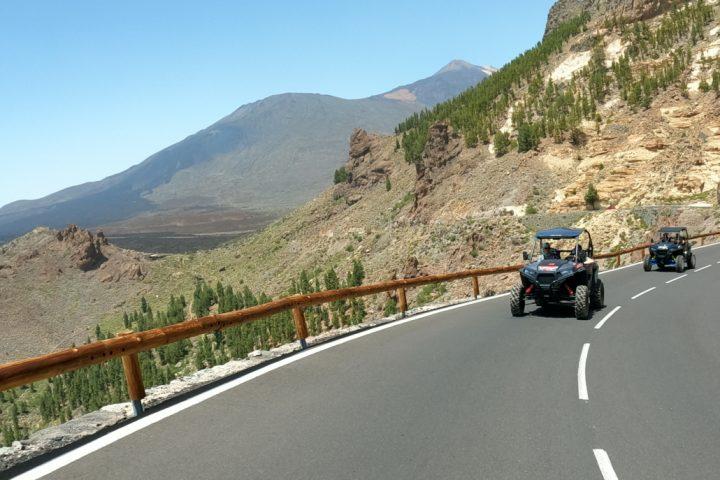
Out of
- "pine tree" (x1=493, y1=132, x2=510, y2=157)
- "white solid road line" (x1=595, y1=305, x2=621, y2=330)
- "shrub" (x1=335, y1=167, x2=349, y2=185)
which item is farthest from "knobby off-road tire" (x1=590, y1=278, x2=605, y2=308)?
"shrub" (x1=335, y1=167, x2=349, y2=185)

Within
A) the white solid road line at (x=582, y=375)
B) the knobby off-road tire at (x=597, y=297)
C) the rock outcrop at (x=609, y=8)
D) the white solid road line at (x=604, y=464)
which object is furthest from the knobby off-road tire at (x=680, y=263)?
the rock outcrop at (x=609, y=8)

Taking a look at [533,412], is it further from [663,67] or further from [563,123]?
[663,67]

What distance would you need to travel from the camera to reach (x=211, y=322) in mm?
9336

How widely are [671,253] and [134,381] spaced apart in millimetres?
26454

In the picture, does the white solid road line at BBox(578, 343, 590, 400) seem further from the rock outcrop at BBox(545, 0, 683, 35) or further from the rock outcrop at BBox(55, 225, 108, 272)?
the rock outcrop at BBox(55, 225, 108, 272)

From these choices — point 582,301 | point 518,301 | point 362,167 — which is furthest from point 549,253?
point 362,167

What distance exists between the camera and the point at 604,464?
561 cm

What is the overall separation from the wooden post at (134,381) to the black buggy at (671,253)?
2573 cm

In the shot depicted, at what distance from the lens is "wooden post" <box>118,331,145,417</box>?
7.36 meters

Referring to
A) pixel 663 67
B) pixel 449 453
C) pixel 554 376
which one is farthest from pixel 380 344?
pixel 663 67

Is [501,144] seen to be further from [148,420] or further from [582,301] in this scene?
[148,420]

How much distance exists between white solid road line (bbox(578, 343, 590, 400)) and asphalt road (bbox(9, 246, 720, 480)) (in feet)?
0.20

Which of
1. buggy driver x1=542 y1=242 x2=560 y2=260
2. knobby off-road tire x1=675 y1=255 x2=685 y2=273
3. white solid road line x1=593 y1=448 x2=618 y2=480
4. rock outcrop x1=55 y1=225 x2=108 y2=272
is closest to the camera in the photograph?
white solid road line x1=593 y1=448 x2=618 y2=480

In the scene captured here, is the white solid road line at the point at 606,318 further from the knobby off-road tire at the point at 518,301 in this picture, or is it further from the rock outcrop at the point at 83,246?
the rock outcrop at the point at 83,246
